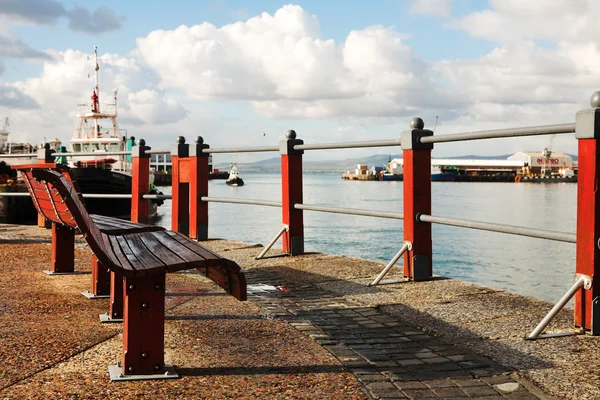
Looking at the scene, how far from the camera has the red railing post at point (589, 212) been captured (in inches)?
155

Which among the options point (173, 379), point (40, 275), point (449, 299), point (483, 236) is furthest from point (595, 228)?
point (483, 236)

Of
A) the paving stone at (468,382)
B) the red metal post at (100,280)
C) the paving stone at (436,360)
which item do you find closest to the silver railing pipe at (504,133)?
the paving stone at (436,360)

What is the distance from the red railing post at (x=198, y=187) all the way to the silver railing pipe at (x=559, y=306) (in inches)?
214

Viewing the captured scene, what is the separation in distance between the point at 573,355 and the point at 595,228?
75cm

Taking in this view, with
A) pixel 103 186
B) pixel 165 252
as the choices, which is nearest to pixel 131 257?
pixel 165 252

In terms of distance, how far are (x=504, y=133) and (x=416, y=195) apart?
1.16 m

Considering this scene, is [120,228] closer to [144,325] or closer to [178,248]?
[178,248]

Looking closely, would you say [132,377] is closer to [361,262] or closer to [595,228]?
[595,228]

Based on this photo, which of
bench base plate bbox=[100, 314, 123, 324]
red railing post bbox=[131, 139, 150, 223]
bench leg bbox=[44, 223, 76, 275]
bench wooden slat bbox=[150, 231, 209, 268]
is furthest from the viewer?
red railing post bbox=[131, 139, 150, 223]

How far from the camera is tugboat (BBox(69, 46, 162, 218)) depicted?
26547 millimetres

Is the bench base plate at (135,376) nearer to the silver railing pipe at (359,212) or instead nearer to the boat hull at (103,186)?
the silver railing pipe at (359,212)

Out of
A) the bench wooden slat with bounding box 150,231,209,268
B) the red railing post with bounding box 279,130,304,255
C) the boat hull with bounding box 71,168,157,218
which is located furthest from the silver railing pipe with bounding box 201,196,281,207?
the boat hull with bounding box 71,168,157,218

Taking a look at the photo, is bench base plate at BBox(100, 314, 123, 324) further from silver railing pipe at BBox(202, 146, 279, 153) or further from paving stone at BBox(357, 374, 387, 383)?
silver railing pipe at BBox(202, 146, 279, 153)

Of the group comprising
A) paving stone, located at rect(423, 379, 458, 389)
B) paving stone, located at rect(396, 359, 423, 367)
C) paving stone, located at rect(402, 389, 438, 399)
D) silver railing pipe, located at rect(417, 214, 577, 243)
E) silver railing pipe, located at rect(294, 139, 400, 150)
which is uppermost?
silver railing pipe, located at rect(294, 139, 400, 150)
